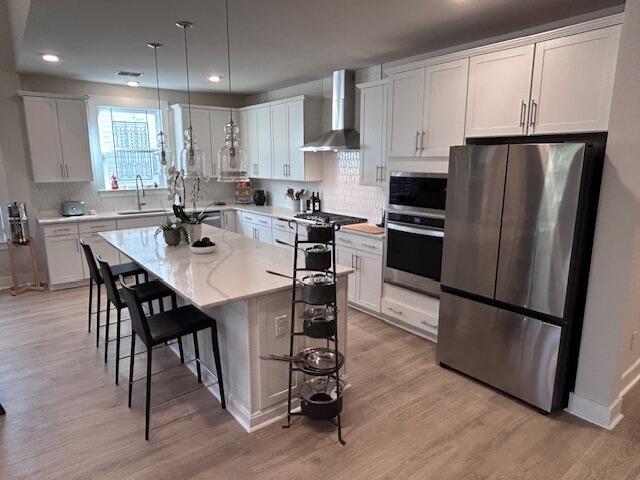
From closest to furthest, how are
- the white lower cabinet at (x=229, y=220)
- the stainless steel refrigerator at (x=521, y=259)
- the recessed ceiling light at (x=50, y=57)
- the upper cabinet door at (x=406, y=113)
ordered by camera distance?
the stainless steel refrigerator at (x=521, y=259)
the upper cabinet door at (x=406, y=113)
the recessed ceiling light at (x=50, y=57)
the white lower cabinet at (x=229, y=220)

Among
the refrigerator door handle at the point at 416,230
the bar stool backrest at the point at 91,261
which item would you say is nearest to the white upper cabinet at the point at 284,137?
the refrigerator door handle at the point at 416,230

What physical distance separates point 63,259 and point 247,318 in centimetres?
390

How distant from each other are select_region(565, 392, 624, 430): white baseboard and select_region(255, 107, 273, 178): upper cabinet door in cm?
462

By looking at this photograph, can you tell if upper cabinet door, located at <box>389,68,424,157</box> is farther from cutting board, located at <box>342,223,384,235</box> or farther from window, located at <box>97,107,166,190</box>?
window, located at <box>97,107,166,190</box>

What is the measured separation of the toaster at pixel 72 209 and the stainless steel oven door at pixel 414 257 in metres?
4.09

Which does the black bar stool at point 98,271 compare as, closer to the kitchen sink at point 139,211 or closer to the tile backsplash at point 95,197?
the kitchen sink at point 139,211

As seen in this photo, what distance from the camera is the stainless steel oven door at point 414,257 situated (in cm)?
349

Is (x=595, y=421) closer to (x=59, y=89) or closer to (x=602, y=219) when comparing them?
(x=602, y=219)

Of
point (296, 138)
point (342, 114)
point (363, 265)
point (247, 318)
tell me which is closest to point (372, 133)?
point (342, 114)

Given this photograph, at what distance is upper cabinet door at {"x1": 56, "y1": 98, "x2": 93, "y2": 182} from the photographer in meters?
5.11

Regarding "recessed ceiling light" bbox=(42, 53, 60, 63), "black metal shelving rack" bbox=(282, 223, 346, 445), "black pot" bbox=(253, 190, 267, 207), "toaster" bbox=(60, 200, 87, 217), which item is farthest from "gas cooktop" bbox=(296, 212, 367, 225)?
"recessed ceiling light" bbox=(42, 53, 60, 63)

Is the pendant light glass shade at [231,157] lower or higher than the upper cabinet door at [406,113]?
lower

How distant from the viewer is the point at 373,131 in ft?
13.6

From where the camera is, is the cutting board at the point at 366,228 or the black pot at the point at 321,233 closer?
the black pot at the point at 321,233
